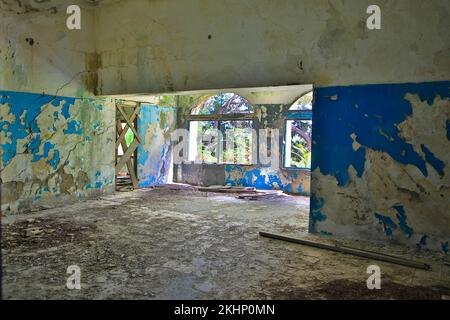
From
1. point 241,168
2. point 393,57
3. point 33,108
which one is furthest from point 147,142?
point 393,57

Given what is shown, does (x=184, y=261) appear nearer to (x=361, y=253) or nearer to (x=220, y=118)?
(x=361, y=253)

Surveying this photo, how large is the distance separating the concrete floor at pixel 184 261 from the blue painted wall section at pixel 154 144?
2733 millimetres

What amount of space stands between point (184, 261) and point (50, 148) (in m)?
3.42

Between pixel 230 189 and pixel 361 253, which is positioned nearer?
pixel 361 253

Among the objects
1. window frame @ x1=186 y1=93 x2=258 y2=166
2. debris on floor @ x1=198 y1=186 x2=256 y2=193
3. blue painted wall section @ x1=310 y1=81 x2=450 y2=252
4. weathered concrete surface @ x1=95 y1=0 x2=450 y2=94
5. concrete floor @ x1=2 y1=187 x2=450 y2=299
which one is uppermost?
weathered concrete surface @ x1=95 y1=0 x2=450 y2=94

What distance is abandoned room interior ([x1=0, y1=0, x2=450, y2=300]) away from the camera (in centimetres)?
308

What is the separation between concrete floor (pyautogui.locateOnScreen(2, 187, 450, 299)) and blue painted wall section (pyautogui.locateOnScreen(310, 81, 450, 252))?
0.26m

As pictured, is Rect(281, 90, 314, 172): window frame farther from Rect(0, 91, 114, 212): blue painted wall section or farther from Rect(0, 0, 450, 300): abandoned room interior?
Rect(0, 91, 114, 212): blue painted wall section

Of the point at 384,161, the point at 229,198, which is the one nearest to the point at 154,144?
the point at 229,198

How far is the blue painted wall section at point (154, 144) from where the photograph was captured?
796 cm

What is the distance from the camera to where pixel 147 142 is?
8086 mm

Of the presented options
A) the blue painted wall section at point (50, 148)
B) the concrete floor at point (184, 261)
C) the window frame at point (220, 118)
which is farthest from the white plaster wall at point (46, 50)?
the window frame at point (220, 118)

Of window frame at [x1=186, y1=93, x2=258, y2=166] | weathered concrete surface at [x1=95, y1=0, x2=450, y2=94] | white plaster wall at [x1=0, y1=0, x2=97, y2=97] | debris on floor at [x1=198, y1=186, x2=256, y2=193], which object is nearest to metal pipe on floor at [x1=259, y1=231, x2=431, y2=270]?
weathered concrete surface at [x1=95, y1=0, x2=450, y2=94]

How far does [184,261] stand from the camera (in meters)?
3.34
